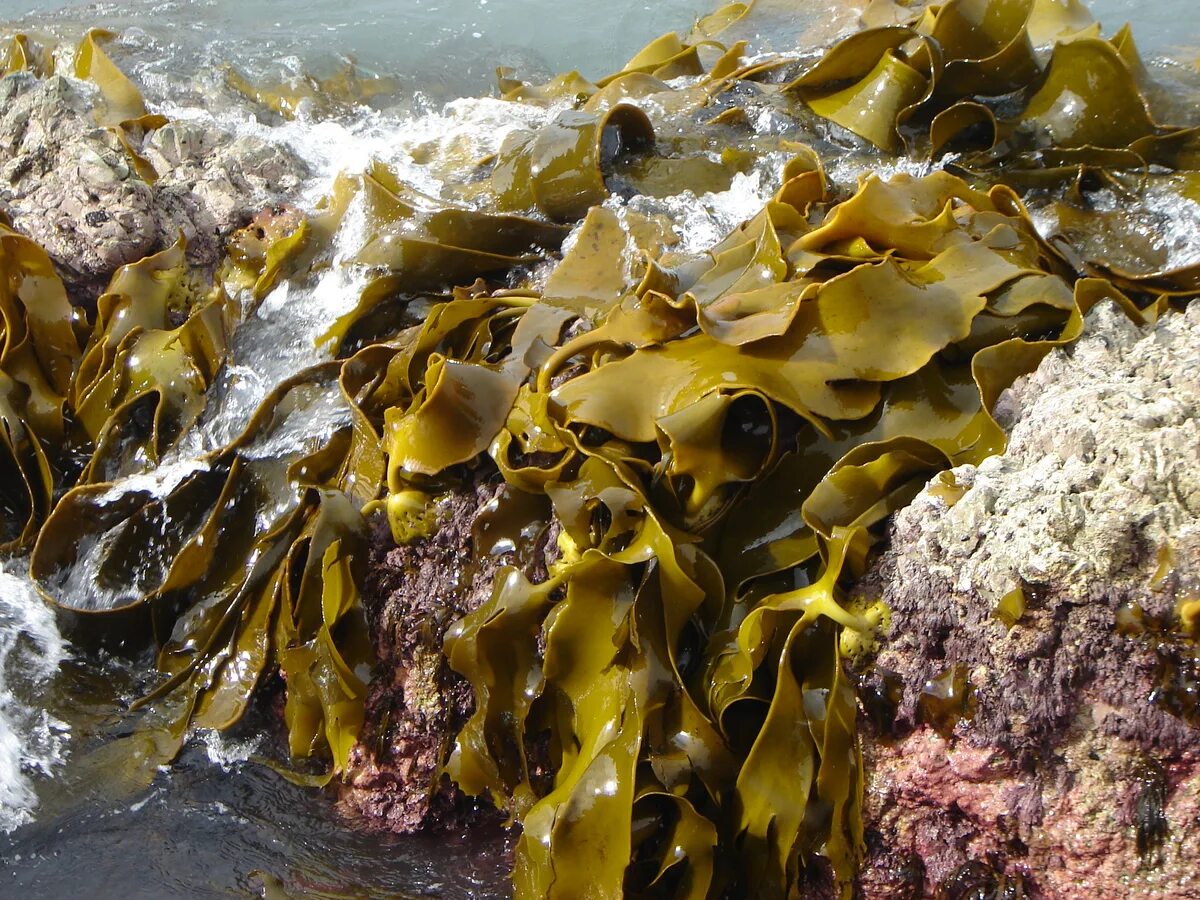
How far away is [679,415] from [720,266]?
506 millimetres

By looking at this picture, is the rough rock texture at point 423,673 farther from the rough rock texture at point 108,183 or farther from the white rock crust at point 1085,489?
the rough rock texture at point 108,183

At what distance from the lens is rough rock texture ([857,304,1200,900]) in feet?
4.32

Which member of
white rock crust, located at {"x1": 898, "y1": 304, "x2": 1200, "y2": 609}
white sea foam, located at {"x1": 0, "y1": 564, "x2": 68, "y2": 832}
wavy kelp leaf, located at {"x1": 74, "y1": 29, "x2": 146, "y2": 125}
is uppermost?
wavy kelp leaf, located at {"x1": 74, "y1": 29, "x2": 146, "y2": 125}

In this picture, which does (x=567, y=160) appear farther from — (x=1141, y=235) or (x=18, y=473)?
(x=18, y=473)

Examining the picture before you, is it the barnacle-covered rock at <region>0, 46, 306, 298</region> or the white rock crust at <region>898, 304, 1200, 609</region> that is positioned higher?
the barnacle-covered rock at <region>0, 46, 306, 298</region>

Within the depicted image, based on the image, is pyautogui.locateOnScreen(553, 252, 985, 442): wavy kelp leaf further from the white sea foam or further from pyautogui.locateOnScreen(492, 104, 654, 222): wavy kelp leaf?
the white sea foam

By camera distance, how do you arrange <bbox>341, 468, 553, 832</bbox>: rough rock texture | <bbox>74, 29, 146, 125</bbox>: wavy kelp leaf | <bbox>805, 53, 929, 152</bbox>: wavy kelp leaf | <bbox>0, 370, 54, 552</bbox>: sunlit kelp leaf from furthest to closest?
<bbox>74, 29, 146, 125</bbox>: wavy kelp leaf < <bbox>805, 53, 929, 152</bbox>: wavy kelp leaf < <bbox>0, 370, 54, 552</bbox>: sunlit kelp leaf < <bbox>341, 468, 553, 832</bbox>: rough rock texture

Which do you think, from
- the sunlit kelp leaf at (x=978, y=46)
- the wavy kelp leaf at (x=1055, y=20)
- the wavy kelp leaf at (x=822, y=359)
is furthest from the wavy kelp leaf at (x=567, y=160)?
the wavy kelp leaf at (x=1055, y=20)

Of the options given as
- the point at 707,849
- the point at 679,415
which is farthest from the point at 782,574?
the point at 707,849

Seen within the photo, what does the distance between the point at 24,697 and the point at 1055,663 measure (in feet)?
7.63

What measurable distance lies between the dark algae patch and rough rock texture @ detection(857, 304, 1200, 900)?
0.11ft

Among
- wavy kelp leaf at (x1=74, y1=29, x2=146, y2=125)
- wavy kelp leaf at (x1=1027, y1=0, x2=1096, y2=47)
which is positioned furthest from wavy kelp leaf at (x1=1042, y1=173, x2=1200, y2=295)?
wavy kelp leaf at (x1=74, y1=29, x2=146, y2=125)

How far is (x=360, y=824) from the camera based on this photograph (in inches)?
80.2

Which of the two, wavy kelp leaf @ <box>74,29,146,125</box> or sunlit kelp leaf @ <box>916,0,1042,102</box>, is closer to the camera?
sunlit kelp leaf @ <box>916,0,1042,102</box>
